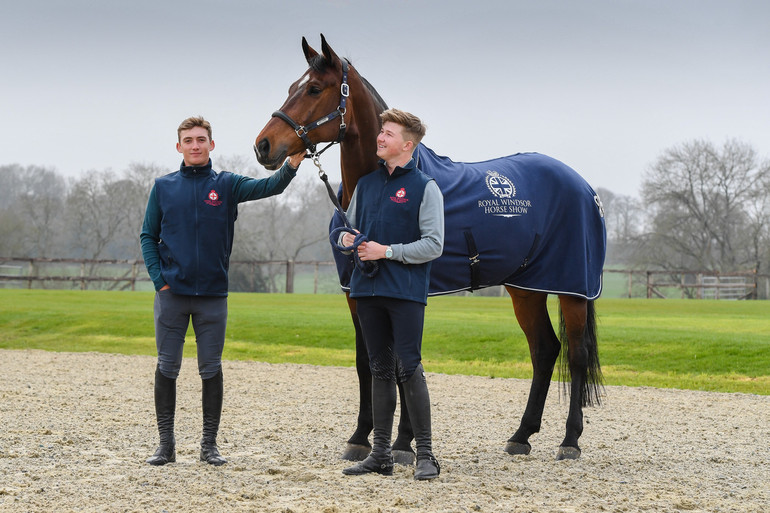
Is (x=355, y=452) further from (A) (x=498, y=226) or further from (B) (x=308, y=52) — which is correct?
(B) (x=308, y=52)

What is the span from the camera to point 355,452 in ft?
15.6

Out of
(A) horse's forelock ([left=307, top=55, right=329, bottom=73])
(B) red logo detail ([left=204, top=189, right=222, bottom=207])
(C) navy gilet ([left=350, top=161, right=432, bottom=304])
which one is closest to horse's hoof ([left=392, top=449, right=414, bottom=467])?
(C) navy gilet ([left=350, top=161, right=432, bottom=304])

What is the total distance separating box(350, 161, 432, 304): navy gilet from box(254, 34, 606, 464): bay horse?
0.32 m

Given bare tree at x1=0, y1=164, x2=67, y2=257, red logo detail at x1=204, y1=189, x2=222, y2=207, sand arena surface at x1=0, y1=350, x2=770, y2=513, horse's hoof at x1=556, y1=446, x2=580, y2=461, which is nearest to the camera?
sand arena surface at x1=0, y1=350, x2=770, y2=513

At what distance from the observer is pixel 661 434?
6203 millimetres

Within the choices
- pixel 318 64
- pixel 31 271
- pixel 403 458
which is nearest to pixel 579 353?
pixel 403 458

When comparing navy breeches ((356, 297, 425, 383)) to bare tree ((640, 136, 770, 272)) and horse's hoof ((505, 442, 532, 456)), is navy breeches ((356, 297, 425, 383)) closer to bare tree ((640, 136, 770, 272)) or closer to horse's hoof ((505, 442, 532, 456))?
horse's hoof ((505, 442, 532, 456))

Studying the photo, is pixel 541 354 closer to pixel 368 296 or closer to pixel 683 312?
pixel 368 296

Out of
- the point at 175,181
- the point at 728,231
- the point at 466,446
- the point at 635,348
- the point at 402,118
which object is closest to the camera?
the point at 402,118

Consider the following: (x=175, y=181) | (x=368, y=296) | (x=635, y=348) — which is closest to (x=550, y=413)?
(x=368, y=296)

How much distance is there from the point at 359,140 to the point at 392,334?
113 centimetres

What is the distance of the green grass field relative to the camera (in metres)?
10.5

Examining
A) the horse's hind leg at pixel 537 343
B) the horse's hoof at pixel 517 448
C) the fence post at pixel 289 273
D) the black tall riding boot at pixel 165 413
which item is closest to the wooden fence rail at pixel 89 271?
the fence post at pixel 289 273

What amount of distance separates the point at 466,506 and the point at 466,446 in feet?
6.14
